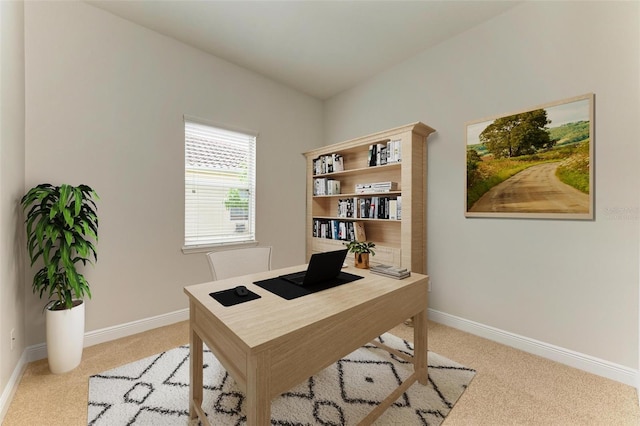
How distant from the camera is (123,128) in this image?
2.41m

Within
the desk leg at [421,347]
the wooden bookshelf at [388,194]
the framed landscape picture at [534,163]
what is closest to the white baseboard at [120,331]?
the wooden bookshelf at [388,194]

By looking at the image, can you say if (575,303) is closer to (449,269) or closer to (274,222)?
(449,269)

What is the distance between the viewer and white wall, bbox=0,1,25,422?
1566 millimetres

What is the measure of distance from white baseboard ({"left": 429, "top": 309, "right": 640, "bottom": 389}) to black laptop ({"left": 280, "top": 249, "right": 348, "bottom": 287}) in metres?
1.73

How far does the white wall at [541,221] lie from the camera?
182cm

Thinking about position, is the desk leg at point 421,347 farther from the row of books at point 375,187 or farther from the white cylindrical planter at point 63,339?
the white cylindrical planter at point 63,339

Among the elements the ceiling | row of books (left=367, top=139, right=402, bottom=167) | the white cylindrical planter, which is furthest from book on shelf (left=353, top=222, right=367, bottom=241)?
the white cylindrical planter

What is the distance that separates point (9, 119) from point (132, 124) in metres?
0.84

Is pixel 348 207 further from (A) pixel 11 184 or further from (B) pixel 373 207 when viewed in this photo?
(A) pixel 11 184

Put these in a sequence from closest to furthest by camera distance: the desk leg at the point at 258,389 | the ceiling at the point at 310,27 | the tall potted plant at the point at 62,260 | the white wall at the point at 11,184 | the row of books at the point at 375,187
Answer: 1. the desk leg at the point at 258,389
2. the white wall at the point at 11,184
3. the tall potted plant at the point at 62,260
4. the ceiling at the point at 310,27
5. the row of books at the point at 375,187

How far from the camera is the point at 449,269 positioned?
2697 mm

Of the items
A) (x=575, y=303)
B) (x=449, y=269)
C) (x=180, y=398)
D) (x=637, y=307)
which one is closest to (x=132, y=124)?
(x=180, y=398)

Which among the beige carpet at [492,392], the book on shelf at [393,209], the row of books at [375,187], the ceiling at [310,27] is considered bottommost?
the beige carpet at [492,392]

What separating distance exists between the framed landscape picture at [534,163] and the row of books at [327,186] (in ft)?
5.12
